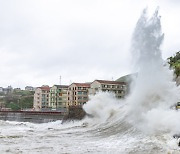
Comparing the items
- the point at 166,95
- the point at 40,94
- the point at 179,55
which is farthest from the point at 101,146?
the point at 40,94

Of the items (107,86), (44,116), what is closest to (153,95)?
(44,116)

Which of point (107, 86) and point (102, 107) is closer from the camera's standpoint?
point (102, 107)

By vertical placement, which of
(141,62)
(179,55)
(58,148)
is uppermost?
(179,55)

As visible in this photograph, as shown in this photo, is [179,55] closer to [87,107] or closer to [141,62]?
[87,107]

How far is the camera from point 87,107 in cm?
5325

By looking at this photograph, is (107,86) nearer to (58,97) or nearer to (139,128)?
(58,97)

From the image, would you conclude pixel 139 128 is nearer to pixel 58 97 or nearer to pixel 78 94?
pixel 78 94

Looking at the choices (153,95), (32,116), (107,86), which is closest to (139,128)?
(153,95)

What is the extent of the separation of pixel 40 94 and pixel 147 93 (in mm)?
104881

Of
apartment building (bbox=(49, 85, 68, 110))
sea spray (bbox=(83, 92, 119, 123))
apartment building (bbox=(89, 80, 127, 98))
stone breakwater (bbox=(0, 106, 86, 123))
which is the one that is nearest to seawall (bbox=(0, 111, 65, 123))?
stone breakwater (bbox=(0, 106, 86, 123))

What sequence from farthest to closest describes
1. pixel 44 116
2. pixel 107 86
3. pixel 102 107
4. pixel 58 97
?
1. pixel 58 97
2. pixel 107 86
3. pixel 44 116
4. pixel 102 107

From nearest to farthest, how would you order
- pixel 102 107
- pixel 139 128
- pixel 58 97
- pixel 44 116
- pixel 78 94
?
pixel 139 128 → pixel 102 107 → pixel 44 116 → pixel 78 94 → pixel 58 97

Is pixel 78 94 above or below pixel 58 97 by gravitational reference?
above

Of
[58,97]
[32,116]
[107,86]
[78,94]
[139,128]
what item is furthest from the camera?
[58,97]
